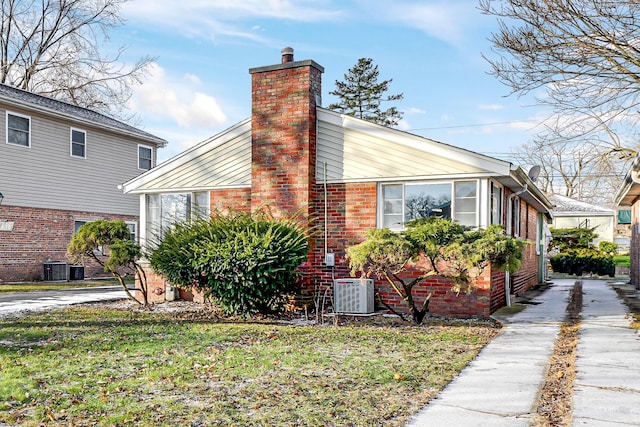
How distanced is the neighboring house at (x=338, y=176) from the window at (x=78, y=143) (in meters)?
9.62

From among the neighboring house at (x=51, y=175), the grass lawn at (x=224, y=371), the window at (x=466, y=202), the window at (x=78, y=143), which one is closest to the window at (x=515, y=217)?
the window at (x=466, y=202)

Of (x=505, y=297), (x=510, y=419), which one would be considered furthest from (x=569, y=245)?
(x=510, y=419)

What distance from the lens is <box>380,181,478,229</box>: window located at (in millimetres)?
9398

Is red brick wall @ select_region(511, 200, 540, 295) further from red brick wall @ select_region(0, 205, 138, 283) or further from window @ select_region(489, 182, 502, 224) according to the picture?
red brick wall @ select_region(0, 205, 138, 283)

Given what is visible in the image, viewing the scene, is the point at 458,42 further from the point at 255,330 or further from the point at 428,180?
the point at 255,330

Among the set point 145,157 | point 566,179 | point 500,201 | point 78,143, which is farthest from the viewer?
point 566,179

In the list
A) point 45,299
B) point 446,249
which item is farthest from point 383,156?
point 45,299

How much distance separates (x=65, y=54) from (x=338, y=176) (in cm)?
2158

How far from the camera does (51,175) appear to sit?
60.2 ft

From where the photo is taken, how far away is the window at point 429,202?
9398 mm

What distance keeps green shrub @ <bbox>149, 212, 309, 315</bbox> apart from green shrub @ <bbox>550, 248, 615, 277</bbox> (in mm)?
17502

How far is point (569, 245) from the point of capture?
2492 cm

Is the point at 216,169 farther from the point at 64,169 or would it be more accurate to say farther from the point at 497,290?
the point at 64,169

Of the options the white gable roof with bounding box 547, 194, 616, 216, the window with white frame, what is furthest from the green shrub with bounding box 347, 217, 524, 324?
the white gable roof with bounding box 547, 194, 616, 216
